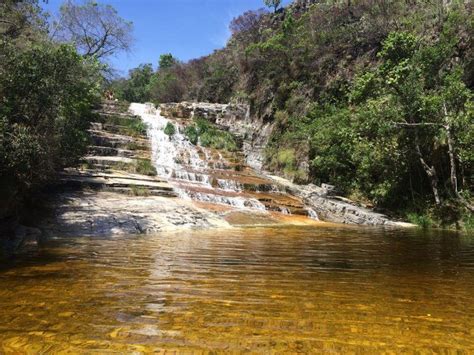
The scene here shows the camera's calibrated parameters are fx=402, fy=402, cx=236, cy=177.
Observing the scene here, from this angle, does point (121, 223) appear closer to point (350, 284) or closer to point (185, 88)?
point (350, 284)

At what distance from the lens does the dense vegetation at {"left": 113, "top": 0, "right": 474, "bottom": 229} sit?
635 inches

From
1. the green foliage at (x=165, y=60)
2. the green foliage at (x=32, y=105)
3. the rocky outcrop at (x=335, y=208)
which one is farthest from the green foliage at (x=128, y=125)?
the green foliage at (x=165, y=60)

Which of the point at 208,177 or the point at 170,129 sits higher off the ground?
the point at 170,129

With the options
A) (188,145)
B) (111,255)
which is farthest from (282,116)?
(111,255)

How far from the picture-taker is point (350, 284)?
5539mm

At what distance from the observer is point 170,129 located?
27750 millimetres

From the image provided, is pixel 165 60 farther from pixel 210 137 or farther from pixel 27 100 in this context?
pixel 27 100

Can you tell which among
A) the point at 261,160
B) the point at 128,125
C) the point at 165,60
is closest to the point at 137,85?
the point at 165,60

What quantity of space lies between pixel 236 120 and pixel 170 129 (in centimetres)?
762

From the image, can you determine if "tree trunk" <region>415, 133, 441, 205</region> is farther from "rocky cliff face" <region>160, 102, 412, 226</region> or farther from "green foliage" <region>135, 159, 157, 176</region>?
"green foliage" <region>135, 159, 157, 176</region>

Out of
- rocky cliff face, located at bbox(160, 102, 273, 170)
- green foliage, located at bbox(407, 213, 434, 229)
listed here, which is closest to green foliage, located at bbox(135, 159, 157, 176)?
A: rocky cliff face, located at bbox(160, 102, 273, 170)

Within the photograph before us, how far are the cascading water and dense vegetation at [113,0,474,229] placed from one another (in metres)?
3.42

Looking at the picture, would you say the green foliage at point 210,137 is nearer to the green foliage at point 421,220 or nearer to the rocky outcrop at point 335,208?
the rocky outcrop at point 335,208

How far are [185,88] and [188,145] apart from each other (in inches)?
743
